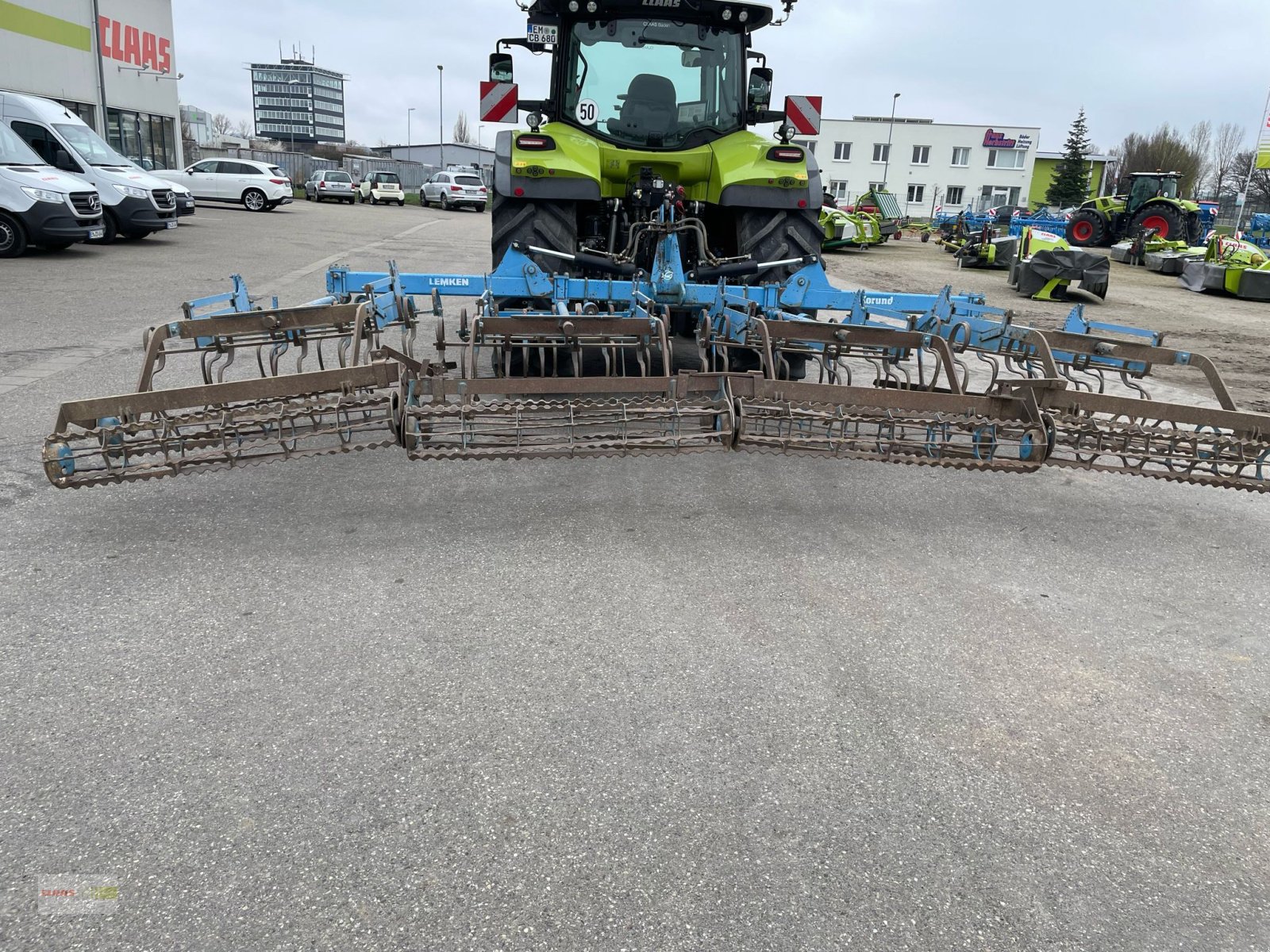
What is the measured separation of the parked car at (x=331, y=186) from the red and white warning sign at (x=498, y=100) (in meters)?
31.4

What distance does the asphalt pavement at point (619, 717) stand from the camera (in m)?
1.83

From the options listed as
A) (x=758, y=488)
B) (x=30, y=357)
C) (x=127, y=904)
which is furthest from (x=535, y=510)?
(x=30, y=357)

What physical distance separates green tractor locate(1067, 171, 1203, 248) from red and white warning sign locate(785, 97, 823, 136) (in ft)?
70.0

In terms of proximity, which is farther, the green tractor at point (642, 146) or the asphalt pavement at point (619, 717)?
the green tractor at point (642, 146)

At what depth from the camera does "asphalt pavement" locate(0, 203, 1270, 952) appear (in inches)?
72.0

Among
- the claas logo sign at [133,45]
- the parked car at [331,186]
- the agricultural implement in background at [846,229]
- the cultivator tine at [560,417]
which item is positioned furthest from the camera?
the parked car at [331,186]

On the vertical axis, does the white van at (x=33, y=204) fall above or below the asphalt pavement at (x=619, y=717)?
above

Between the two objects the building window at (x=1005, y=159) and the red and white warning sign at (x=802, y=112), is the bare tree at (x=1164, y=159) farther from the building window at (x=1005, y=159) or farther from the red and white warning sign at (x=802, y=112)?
the red and white warning sign at (x=802, y=112)

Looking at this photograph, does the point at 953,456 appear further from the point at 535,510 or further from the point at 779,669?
the point at 535,510

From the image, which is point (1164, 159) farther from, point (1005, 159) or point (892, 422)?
point (892, 422)

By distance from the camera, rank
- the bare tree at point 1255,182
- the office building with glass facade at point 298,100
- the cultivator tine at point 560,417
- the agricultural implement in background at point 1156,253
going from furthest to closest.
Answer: the office building with glass facade at point 298,100 → the bare tree at point 1255,182 → the agricultural implement in background at point 1156,253 → the cultivator tine at point 560,417

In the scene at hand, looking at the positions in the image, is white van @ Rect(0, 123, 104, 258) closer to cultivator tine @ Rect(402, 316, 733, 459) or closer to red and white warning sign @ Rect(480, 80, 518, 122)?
red and white warning sign @ Rect(480, 80, 518, 122)

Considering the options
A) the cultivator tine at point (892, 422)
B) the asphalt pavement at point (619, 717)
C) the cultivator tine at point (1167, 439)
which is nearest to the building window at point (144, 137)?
the asphalt pavement at point (619, 717)
